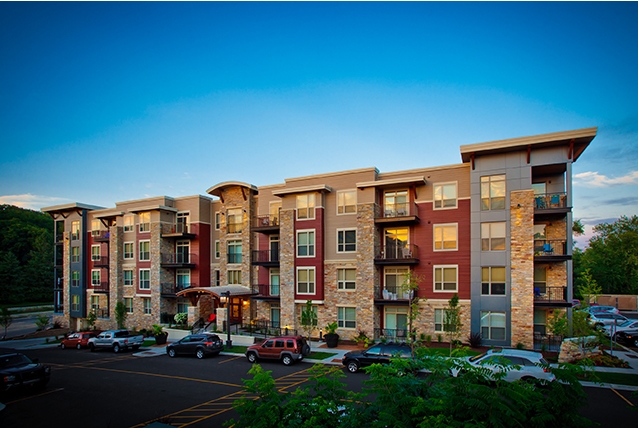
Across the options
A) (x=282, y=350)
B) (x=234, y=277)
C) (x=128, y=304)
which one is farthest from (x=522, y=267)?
(x=128, y=304)

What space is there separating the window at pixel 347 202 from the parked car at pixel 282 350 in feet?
36.4

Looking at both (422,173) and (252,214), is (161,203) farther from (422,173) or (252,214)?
(422,173)

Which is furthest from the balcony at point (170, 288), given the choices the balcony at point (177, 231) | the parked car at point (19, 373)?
the parked car at point (19, 373)

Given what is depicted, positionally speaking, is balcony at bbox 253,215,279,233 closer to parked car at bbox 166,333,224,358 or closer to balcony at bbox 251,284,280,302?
balcony at bbox 251,284,280,302

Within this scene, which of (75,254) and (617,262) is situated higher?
(75,254)

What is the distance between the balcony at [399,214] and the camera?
2723 cm

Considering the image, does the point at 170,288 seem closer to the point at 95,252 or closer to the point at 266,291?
the point at 266,291

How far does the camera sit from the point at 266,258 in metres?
34.2

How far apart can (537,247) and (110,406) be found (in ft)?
84.8

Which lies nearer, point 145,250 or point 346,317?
point 346,317

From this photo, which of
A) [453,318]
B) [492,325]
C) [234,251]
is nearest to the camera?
[453,318]

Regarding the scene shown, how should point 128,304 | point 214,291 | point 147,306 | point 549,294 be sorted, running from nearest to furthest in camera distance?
point 549,294
point 214,291
point 147,306
point 128,304

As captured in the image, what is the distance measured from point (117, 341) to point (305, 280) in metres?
15.0

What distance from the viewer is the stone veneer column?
2369 cm
